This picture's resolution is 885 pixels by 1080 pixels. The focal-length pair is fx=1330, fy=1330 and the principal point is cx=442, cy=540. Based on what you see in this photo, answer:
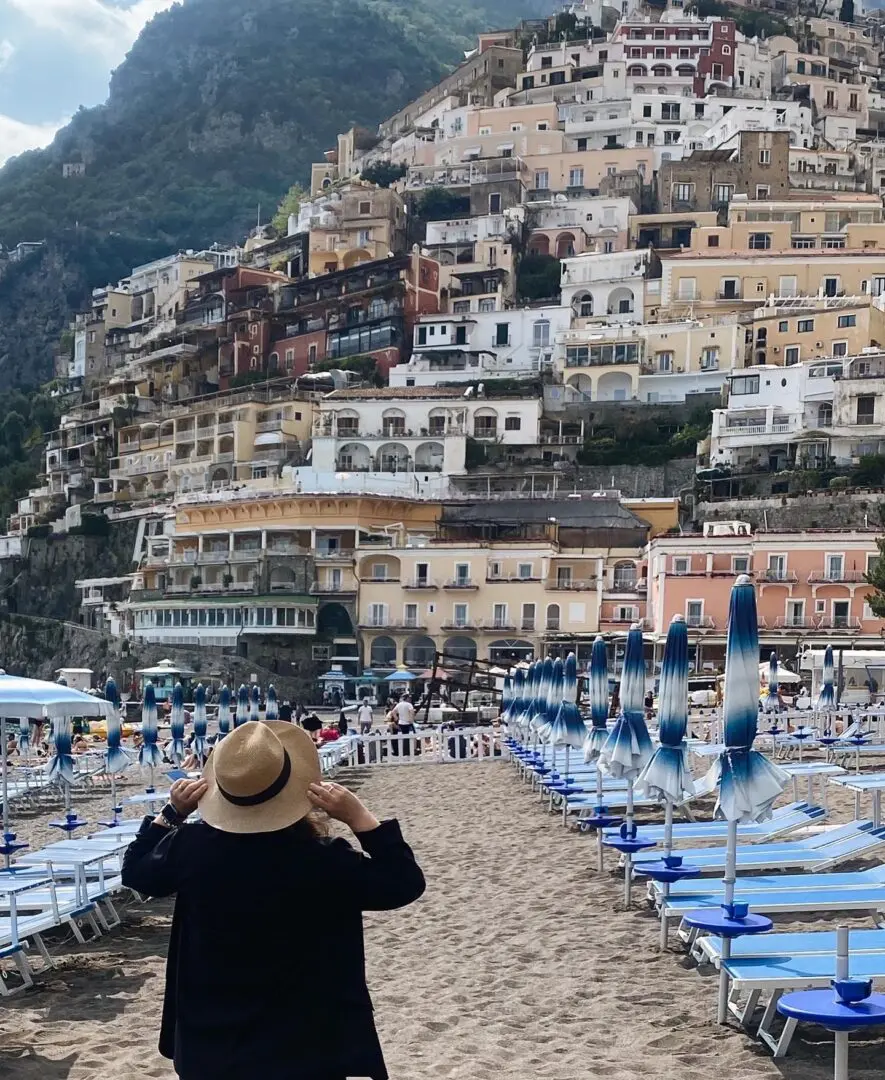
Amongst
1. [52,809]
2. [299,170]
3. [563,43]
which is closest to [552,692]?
[52,809]

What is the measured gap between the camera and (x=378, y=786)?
901 inches

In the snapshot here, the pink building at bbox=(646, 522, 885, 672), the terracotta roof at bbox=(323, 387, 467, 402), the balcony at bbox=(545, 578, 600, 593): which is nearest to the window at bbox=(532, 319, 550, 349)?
the terracotta roof at bbox=(323, 387, 467, 402)

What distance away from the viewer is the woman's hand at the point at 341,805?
12.2 ft

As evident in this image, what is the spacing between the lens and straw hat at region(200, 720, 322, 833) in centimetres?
366

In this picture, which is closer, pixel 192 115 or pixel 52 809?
pixel 52 809

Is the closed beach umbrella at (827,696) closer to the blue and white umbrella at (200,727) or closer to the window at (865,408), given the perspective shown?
the blue and white umbrella at (200,727)

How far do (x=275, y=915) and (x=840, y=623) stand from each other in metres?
43.8

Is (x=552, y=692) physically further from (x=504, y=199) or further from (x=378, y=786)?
(x=504, y=199)

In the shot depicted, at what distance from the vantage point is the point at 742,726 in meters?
7.69

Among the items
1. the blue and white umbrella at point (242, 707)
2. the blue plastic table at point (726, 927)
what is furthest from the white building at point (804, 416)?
the blue plastic table at point (726, 927)

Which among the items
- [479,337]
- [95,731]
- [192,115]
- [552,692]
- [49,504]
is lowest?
[95,731]

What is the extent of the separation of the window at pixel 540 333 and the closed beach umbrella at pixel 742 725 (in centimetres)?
6030

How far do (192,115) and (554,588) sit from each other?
11176 centimetres

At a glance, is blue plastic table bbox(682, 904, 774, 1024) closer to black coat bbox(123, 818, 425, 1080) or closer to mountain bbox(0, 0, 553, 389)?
black coat bbox(123, 818, 425, 1080)
